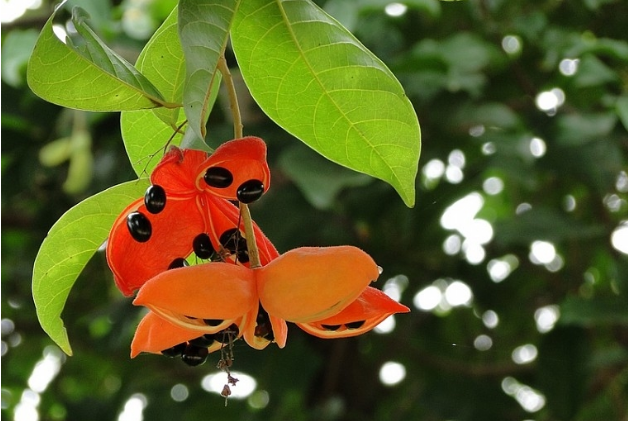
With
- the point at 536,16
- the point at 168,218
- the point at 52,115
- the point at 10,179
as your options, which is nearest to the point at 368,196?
the point at 536,16

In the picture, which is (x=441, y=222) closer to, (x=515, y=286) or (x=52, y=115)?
(x=515, y=286)

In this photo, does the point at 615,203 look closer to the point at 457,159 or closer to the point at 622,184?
the point at 622,184

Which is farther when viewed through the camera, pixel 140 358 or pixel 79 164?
pixel 140 358

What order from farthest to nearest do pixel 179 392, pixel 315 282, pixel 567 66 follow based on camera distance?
pixel 179 392 < pixel 567 66 < pixel 315 282

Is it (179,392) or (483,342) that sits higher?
(179,392)

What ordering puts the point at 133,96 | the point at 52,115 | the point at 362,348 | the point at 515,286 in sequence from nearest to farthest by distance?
the point at 133,96 < the point at 52,115 < the point at 515,286 < the point at 362,348

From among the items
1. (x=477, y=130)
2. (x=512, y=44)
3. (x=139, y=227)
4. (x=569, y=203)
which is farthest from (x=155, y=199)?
(x=569, y=203)

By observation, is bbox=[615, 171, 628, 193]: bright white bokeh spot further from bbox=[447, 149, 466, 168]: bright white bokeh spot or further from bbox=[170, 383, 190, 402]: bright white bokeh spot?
bbox=[170, 383, 190, 402]: bright white bokeh spot

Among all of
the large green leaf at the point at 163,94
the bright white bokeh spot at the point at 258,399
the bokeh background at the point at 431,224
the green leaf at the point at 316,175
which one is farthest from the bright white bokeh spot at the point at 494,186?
the large green leaf at the point at 163,94
